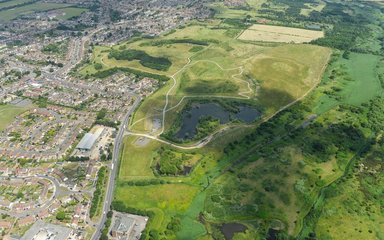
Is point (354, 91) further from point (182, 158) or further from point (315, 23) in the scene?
point (315, 23)

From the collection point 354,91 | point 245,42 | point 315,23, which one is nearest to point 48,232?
point 354,91

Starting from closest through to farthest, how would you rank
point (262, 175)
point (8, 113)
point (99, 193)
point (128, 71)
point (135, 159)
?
point (99, 193) → point (262, 175) → point (135, 159) → point (8, 113) → point (128, 71)

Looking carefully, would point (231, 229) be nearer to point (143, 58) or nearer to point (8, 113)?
point (8, 113)

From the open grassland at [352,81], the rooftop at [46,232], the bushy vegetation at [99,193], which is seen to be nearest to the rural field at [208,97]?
the bushy vegetation at [99,193]

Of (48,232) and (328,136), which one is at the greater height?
(48,232)

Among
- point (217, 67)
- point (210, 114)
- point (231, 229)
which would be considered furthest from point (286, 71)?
point (231, 229)
